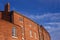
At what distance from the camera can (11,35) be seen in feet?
146

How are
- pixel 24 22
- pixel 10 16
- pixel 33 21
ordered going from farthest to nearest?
pixel 33 21, pixel 24 22, pixel 10 16

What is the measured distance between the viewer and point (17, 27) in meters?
46.6

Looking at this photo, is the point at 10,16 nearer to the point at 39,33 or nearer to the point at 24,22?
the point at 24,22

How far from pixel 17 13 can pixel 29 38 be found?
10.3 m

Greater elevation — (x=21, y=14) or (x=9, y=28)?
(x=21, y=14)

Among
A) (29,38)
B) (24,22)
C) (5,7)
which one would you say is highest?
(5,7)

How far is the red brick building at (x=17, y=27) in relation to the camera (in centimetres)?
4312

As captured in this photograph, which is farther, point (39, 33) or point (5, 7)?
point (39, 33)

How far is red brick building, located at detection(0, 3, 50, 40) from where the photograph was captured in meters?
43.1

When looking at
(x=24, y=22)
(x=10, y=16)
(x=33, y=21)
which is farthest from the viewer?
(x=33, y=21)

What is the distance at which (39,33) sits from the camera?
68438 mm

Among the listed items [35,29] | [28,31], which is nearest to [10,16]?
[28,31]

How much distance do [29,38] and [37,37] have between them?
7729 mm

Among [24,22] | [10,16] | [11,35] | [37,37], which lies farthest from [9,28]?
[37,37]
